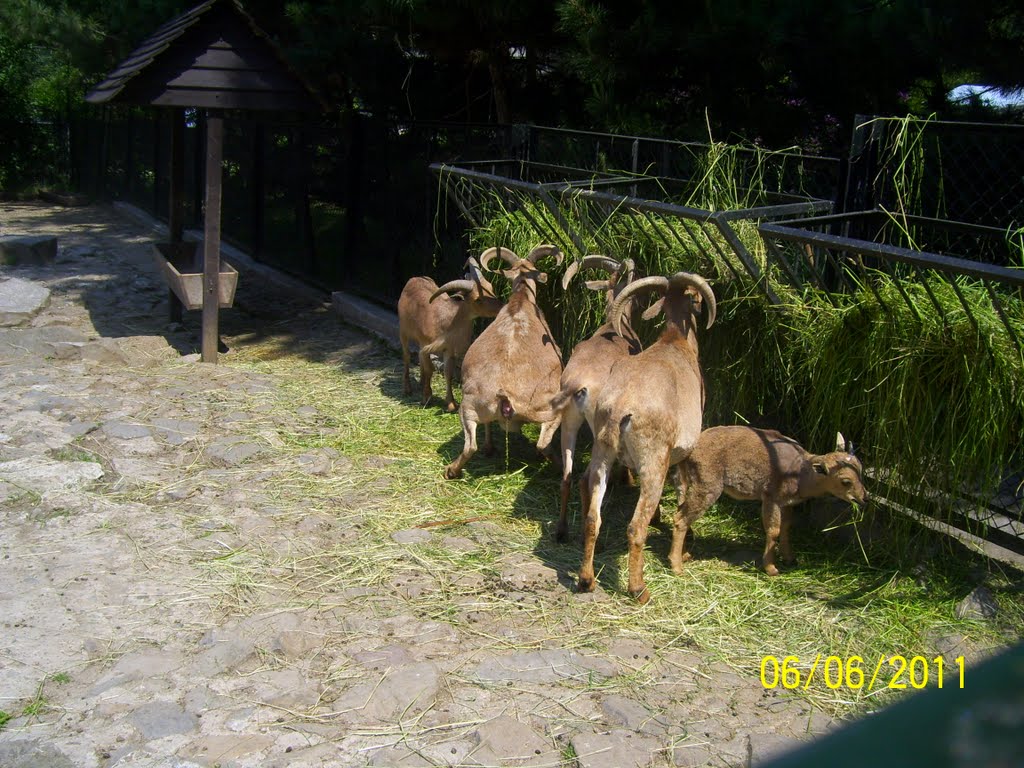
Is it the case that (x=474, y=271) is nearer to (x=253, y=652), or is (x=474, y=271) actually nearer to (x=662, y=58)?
(x=662, y=58)

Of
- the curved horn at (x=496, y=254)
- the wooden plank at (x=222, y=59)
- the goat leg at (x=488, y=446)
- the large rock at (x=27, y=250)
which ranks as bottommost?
the goat leg at (x=488, y=446)

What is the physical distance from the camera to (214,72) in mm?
10609

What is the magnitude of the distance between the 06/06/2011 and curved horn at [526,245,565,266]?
394cm

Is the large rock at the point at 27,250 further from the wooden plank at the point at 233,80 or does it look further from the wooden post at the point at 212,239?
the wooden plank at the point at 233,80

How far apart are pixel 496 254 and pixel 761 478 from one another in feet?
11.7

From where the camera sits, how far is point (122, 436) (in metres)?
8.21

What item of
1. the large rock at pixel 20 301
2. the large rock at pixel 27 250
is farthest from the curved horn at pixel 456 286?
the large rock at pixel 27 250

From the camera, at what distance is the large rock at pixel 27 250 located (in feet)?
52.3

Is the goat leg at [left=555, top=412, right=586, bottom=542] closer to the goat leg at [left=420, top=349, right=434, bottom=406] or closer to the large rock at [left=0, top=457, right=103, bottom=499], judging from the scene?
the goat leg at [left=420, top=349, right=434, bottom=406]

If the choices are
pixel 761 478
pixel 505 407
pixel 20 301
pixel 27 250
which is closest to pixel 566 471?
pixel 505 407

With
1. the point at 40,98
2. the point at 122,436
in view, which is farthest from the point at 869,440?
the point at 40,98

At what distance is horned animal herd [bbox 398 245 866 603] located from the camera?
5.91 metres

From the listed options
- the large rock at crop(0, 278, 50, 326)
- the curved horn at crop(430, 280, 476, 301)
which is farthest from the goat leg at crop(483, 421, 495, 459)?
the large rock at crop(0, 278, 50, 326)

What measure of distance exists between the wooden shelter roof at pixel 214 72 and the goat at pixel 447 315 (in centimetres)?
282
